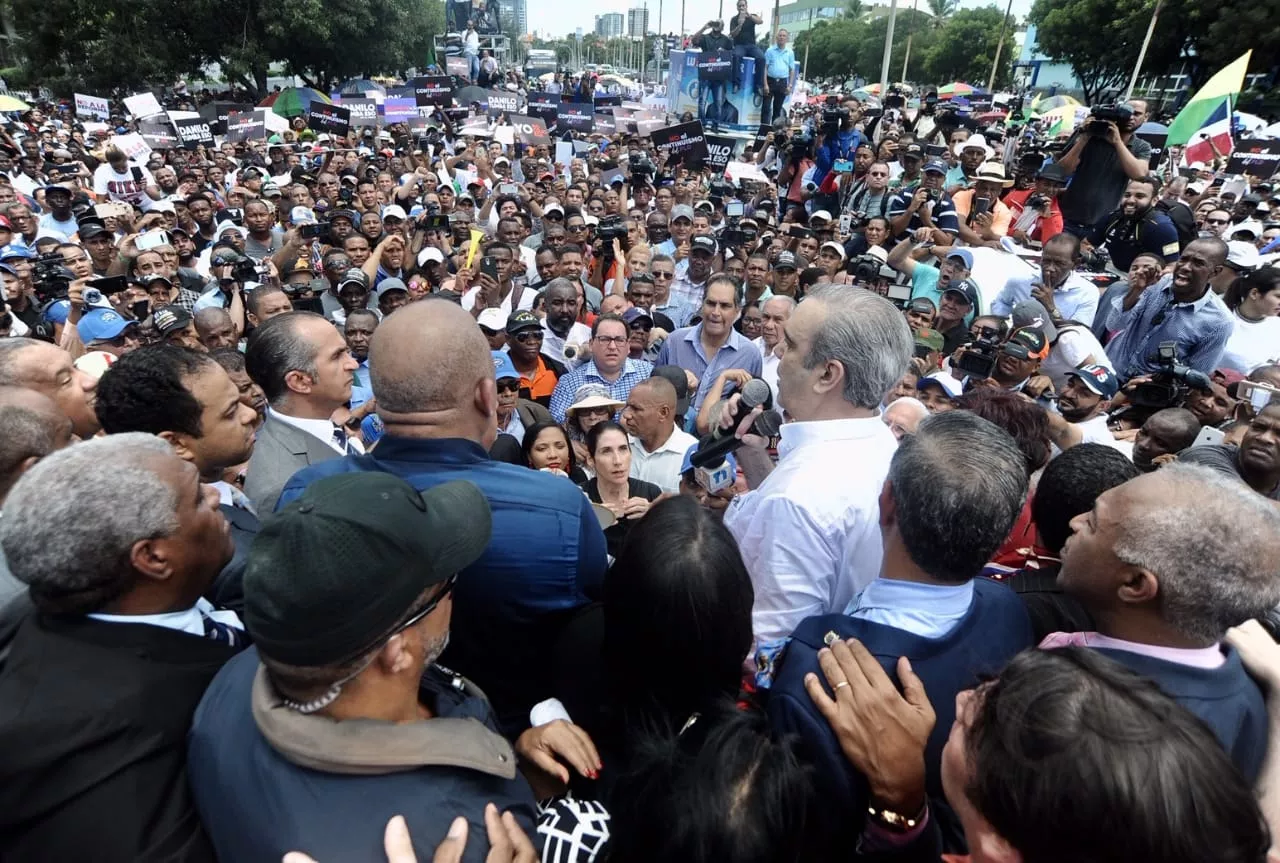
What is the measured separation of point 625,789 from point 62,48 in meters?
38.0

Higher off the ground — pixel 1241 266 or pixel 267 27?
pixel 267 27

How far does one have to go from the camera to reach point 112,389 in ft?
8.11

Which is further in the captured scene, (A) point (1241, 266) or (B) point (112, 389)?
(A) point (1241, 266)

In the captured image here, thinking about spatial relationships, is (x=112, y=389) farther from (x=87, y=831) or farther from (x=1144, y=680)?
(x=1144, y=680)

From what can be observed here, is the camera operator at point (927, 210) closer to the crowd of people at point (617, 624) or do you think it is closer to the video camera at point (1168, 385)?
the video camera at point (1168, 385)

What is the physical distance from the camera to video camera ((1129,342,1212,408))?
12.8 feet

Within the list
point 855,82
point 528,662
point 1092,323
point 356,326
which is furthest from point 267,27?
point 855,82

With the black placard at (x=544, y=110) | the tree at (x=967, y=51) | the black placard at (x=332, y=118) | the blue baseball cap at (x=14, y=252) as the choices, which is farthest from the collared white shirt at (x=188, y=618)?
the tree at (x=967, y=51)

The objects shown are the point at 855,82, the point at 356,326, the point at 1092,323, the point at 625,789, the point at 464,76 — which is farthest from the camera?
the point at 855,82

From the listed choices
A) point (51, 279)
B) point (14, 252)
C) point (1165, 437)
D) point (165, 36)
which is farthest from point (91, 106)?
point (1165, 437)

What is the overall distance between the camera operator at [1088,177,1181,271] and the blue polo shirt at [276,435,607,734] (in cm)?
741

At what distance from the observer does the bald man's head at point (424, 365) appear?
186 cm

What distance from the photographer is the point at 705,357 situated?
5234 mm

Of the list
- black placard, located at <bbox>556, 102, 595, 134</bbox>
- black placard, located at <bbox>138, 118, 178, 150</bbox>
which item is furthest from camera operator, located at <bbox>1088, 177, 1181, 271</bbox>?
black placard, located at <bbox>138, 118, 178, 150</bbox>
